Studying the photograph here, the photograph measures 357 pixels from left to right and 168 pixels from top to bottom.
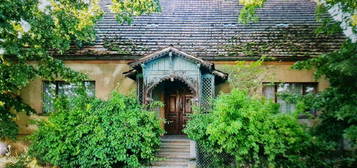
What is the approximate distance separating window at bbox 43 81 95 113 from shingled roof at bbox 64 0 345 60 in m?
1.40

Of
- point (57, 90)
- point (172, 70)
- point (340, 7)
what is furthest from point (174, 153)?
point (340, 7)

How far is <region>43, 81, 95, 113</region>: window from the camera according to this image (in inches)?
534

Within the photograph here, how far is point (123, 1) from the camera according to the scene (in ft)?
36.6

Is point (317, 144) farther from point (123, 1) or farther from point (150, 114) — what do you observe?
point (123, 1)

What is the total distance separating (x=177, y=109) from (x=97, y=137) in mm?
5716

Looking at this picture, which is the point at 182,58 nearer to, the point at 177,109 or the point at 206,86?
the point at 206,86

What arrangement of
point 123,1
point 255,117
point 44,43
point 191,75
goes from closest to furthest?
point 255,117 → point 44,43 → point 123,1 → point 191,75

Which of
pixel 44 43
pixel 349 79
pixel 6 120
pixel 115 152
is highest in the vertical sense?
pixel 44 43

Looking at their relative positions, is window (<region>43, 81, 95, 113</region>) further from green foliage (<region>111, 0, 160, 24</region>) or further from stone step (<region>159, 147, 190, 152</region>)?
stone step (<region>159, 147, 190, 152</region>)

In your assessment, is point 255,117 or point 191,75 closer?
point 255,117

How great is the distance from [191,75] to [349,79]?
246 inches

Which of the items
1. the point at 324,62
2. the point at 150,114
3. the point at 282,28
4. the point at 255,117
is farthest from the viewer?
the point at 282,28

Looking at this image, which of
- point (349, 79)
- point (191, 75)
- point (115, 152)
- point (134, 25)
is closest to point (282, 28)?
point (191, 75)

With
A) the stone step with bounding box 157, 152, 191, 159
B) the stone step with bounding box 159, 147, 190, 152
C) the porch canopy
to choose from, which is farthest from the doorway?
the stone step with bounding box 157, 152, 191, 159
